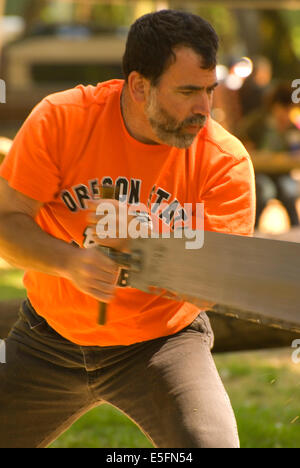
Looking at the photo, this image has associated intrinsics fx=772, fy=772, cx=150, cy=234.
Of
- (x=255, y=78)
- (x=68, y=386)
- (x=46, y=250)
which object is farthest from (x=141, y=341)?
(x=255, y=78)

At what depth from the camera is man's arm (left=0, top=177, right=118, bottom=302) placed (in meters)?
2.17

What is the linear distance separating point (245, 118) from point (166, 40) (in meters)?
7.24

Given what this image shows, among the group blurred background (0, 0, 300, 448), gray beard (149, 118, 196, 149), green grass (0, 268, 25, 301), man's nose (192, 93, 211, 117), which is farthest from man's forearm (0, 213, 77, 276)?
green grass (0, 268, 25, 301)

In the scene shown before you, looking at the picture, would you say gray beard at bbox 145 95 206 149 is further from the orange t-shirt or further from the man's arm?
the man's arm

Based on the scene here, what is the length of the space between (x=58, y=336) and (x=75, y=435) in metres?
1.81

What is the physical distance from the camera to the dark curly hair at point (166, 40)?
7.55ft

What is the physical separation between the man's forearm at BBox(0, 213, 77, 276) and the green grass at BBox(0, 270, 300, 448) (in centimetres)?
138

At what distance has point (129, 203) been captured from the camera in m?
2.41

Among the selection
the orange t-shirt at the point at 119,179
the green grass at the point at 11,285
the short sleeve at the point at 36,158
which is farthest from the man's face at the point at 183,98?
the green grass at the point at 11,285

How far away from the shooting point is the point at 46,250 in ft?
7.46

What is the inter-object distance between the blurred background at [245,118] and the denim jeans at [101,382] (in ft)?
3.57

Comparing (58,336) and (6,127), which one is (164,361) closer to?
(58,336)

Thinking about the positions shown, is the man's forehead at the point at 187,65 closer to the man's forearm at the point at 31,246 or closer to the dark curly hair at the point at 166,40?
the dark curly hair at the point at 166,40

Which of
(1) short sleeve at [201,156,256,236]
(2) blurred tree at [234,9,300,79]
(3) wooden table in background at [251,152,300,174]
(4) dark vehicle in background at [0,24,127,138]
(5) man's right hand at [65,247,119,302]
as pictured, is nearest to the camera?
(5) man's right hand at [65,247,119,302]
